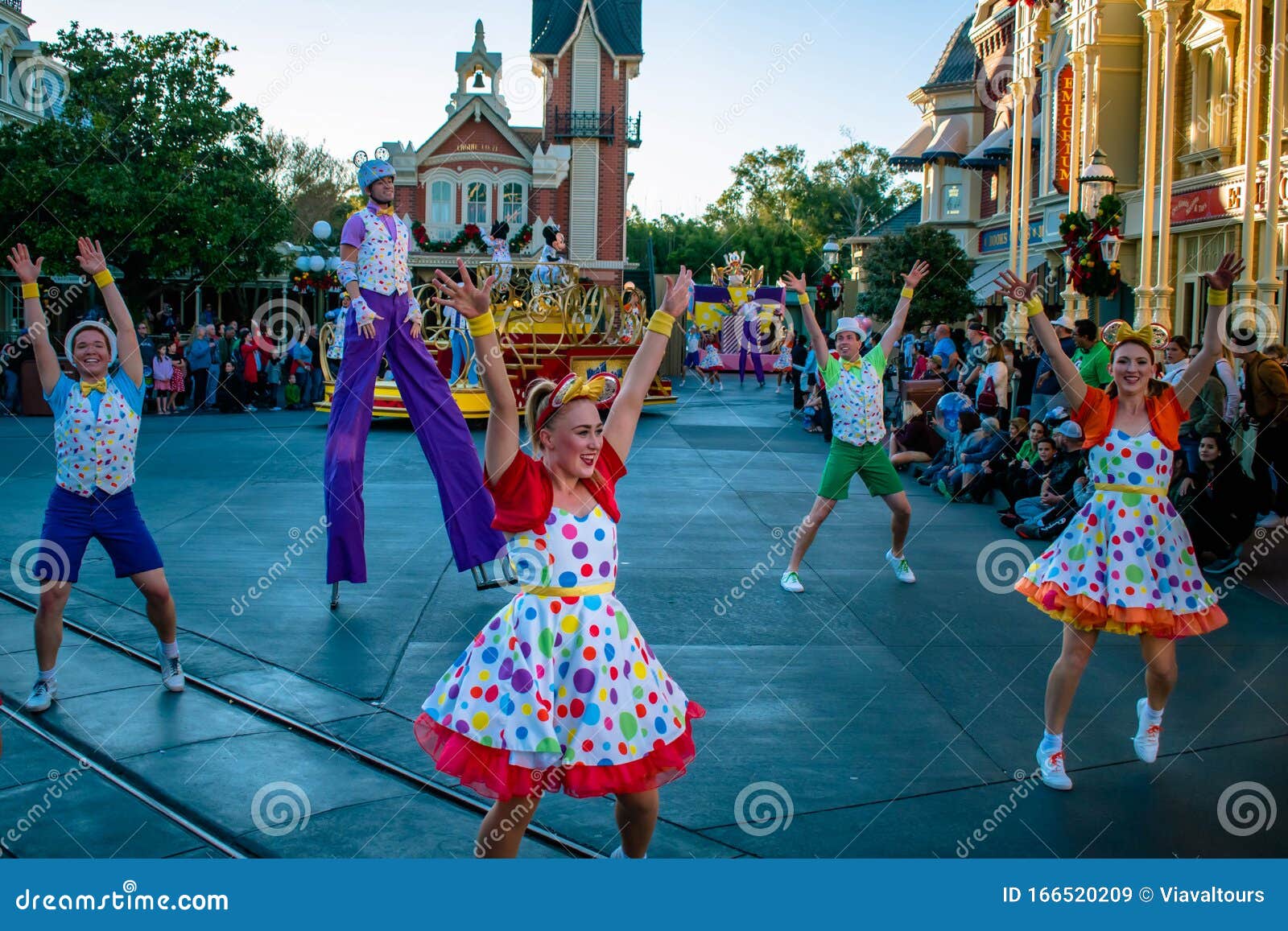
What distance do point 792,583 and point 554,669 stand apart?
477 centimetres

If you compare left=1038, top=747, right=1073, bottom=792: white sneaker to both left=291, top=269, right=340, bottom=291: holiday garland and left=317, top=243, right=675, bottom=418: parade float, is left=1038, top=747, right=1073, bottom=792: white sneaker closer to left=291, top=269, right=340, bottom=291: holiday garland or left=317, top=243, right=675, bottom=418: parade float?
left=317, top=243, right=675, bottom=418: parade float

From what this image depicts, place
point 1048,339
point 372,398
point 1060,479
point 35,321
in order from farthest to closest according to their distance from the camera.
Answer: point 1060,479 < point 372,398 < point 35,321 < point 1048,339

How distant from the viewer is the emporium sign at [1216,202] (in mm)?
16652

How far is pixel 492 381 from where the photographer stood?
332 centimetres

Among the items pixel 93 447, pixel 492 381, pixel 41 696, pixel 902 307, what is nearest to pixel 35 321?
pixel 93 447

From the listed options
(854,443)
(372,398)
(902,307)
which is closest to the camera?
(372,398)

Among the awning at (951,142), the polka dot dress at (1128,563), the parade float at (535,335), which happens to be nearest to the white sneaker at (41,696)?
the polka dot dress at (1128,563)

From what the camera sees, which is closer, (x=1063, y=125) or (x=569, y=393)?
(x=569, y=393)

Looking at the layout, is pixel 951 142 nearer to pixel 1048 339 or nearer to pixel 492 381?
pixel 1048 339

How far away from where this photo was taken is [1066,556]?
4926mm

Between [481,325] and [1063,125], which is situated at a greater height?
[1063,125]

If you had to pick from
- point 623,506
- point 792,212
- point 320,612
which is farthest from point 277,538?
point 792,212

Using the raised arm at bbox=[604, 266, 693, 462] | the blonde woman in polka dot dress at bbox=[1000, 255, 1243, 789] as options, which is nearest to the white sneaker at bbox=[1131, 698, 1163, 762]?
the blonde woman in polka dot dress at bbox=[1000, 255, 1243, 789]
